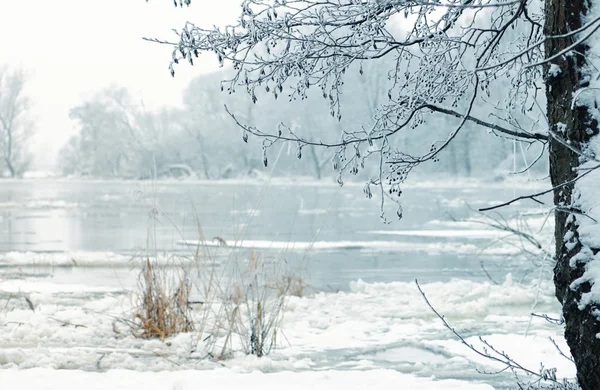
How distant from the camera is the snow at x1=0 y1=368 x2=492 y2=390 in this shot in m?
5.28

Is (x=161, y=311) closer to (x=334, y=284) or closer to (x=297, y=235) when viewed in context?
(x=334, y=284)

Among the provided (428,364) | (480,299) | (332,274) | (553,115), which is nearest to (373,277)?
(332,274)

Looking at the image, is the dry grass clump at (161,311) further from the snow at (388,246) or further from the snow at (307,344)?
the snow at (388,246)

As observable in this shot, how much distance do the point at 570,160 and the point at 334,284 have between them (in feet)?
27.2

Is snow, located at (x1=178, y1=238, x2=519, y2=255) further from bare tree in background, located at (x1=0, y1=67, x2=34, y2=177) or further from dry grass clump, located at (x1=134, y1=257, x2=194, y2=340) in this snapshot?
bare tree in background, located at (x1=0, y1=67, x2=34, y2=177)

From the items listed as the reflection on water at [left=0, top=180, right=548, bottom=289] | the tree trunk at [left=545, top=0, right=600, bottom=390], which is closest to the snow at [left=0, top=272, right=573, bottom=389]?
the reflection on water at [left=0, top=180, right=548, bottom=289]

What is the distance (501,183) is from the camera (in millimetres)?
47781

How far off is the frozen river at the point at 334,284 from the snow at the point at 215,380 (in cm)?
27

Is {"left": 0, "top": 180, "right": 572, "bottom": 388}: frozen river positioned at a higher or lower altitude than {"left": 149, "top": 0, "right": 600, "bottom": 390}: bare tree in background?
lower

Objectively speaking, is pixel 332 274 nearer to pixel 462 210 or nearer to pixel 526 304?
pixel 526 304

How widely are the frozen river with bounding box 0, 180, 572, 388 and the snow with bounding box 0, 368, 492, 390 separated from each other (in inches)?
10.6

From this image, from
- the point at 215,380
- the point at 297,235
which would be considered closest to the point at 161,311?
the point at 215,380

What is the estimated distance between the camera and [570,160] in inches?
136

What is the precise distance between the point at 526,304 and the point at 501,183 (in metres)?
39.4
